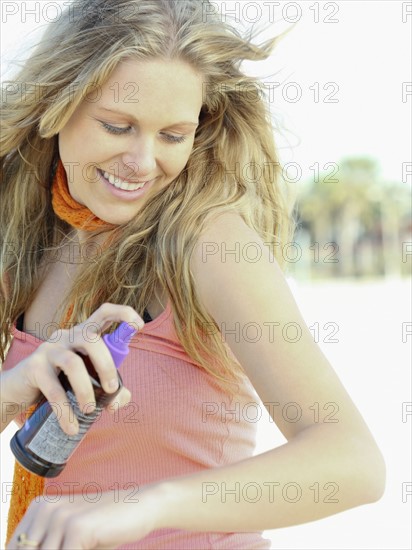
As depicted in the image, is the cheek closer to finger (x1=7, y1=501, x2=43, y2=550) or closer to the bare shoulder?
the bare shoulder

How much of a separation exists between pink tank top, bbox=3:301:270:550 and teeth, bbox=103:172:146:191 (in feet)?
1.12

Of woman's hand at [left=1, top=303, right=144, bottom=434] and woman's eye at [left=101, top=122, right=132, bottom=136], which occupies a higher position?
woman's eye at [left=101, top=122, right=132, bottom=136]

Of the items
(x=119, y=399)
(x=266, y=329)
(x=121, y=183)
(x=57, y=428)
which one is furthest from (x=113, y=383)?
(x=121, y=183)

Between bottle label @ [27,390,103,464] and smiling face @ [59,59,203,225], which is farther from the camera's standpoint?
smiling face @ [59,59,203,225]

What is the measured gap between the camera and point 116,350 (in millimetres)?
1758

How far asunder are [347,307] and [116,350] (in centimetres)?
2363

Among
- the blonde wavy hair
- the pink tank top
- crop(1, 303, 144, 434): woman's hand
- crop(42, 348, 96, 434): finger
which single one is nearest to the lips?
the blonde wavy hair

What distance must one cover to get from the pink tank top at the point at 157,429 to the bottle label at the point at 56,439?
18.2 inches

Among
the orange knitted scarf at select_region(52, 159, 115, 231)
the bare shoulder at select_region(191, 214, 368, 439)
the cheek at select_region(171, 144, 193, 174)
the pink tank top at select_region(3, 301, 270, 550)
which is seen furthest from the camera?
the orange knitted scarf at select_region(52, 159, 115, 231)

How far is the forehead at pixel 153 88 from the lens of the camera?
2.30 metres

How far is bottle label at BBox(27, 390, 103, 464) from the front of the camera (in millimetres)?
1768

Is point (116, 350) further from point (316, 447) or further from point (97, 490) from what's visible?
point (97, 490)

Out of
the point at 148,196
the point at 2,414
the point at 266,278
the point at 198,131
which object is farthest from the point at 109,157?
the point at 2,414

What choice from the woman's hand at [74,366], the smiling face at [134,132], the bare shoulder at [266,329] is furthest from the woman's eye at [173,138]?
the woman's hand at [74,366]
